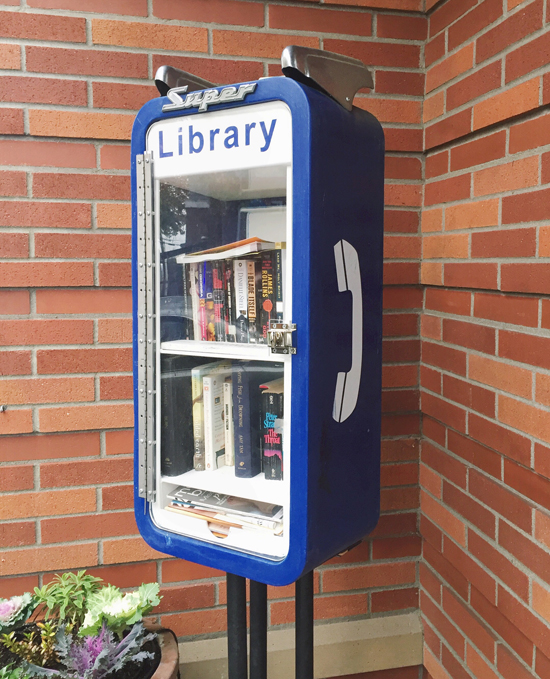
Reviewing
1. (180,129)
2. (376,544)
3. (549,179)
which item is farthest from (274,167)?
(376,544)

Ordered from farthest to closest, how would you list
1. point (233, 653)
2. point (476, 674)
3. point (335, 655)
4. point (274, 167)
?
point (335, 655)
point (476, 674)
point (233, 653)
point (274, 167)

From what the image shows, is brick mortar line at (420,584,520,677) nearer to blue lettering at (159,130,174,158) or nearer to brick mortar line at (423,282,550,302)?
brick mortar line at (423,282,550,302)

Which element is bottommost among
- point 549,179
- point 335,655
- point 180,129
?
point 335,655

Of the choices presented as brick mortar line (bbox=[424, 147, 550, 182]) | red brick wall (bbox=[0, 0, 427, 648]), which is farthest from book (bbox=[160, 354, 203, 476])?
brick mortar line (bbox=[424, 147, 550, 182])

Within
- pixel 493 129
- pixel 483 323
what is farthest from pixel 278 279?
pixel 493 129

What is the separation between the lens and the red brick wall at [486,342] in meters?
1.43

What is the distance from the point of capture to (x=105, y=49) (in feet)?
6.02

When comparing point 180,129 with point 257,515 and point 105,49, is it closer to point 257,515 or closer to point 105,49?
point 105,49

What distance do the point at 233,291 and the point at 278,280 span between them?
0.15 m

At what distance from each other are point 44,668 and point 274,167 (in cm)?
138

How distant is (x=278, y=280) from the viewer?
142cm

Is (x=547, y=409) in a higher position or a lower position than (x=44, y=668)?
higher

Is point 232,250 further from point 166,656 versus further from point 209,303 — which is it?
point 166,656

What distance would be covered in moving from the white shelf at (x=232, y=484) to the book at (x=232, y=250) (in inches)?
23.0
